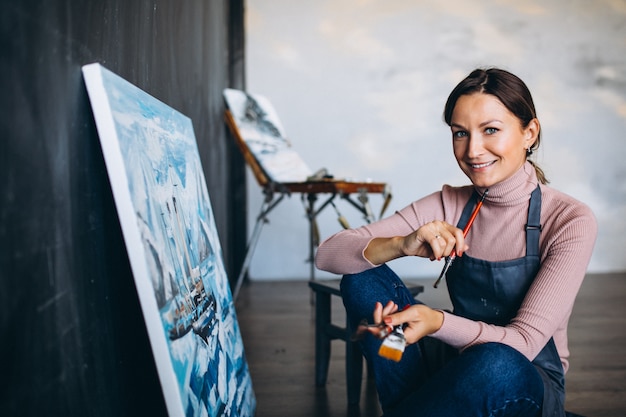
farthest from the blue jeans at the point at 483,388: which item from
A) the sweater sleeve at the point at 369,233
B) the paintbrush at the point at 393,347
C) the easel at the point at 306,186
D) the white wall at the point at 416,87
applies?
the white wall at the point at 416,87

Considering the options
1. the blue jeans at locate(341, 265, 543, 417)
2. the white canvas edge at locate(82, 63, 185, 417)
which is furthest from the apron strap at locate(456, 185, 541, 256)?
the white canvas edge at locate(82, 63, 185, 417)

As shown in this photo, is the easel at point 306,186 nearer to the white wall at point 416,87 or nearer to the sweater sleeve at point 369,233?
the white wall at point 416,87

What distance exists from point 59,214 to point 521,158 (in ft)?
3.68

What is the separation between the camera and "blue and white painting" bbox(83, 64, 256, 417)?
3.20 feet

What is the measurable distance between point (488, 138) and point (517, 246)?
0.29 m

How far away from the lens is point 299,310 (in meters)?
3.53

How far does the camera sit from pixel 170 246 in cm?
118

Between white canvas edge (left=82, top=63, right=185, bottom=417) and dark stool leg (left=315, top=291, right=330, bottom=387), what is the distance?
1.30 meters

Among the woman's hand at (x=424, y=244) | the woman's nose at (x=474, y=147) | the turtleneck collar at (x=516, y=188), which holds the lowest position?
the woman's hand at (x=424, y=244)

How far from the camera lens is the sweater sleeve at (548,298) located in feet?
4.17

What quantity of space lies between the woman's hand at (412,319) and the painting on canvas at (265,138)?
7.08 ft

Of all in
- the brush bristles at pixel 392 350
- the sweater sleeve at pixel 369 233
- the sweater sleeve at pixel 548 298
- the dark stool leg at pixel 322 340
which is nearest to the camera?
the brush bristles at pixel 392 350

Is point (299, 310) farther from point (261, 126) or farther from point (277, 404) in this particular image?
point (277, 404)

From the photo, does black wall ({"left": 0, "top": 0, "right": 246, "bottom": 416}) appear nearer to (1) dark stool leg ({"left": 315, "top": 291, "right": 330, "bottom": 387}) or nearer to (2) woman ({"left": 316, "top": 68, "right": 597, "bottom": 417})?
(2) woman ({"left": 316, "top": 68, "right": 597, "bottom": 417})
